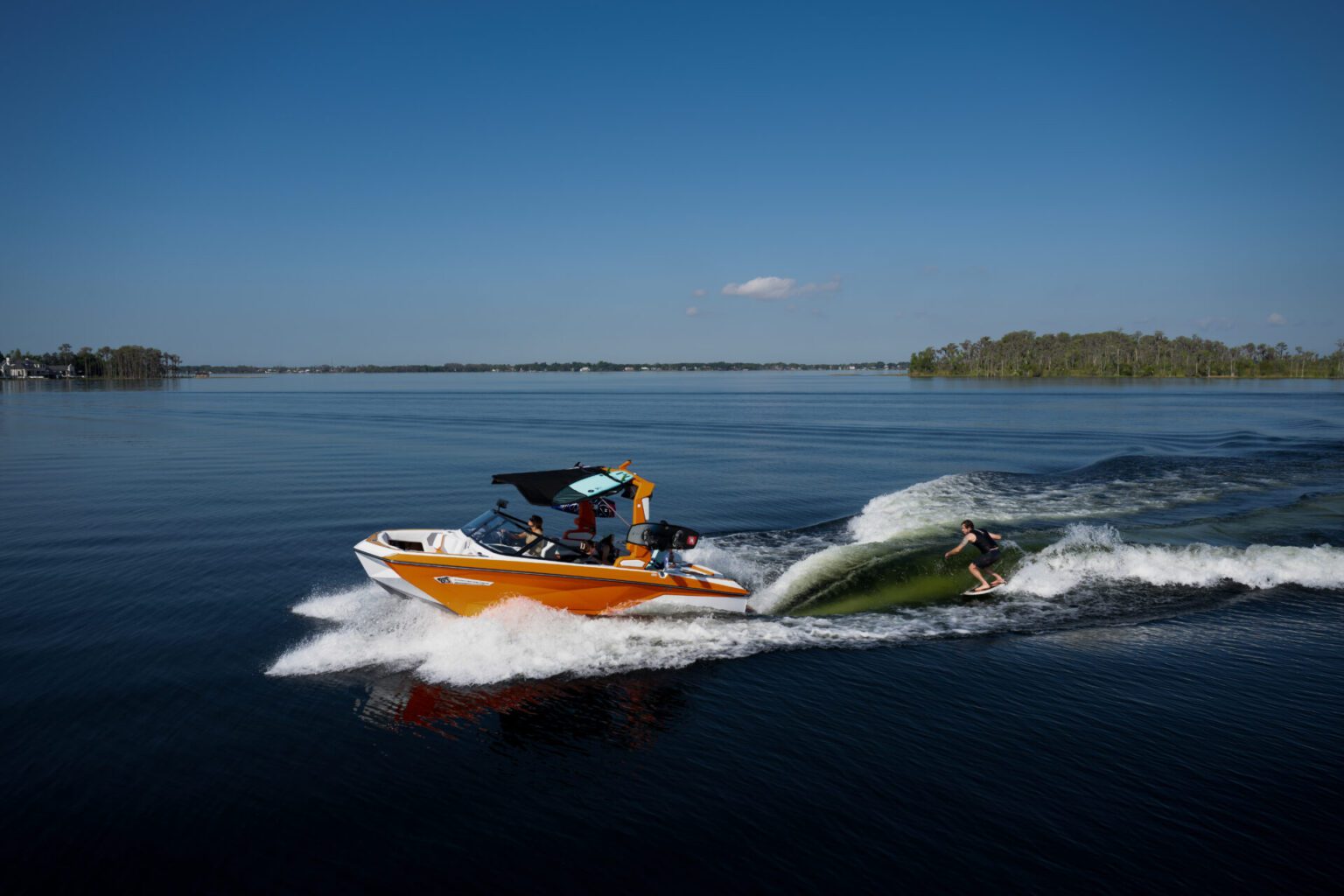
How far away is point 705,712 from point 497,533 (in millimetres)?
5063

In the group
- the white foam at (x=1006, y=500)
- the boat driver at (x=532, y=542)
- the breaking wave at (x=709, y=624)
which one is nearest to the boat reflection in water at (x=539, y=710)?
the breaking wave at (x=709, y=624)

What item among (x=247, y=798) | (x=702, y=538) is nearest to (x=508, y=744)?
(x=247, y=798)

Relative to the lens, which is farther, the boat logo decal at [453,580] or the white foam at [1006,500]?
the white foam at [1006,500]

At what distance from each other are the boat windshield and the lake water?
121cm

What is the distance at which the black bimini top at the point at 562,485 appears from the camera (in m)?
14.3

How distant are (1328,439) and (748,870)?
5508cm

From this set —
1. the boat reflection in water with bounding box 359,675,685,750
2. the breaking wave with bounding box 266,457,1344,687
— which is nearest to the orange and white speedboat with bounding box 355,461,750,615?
the breaking wave with bounding box 266,457,1344,687

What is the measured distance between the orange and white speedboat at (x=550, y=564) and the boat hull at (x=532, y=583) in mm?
15

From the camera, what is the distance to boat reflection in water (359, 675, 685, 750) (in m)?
10.3

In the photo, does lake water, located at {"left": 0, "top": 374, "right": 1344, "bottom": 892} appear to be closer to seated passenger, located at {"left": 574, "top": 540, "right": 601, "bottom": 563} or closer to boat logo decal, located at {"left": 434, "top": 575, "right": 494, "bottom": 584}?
boat logo decal, located at {"left": 434, "top": 575, "right": 494, "bottom": 584}

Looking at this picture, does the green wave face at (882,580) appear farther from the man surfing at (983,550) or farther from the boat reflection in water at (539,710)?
the boat reflection in water at (539,710)

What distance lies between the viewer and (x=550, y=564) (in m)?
13.4

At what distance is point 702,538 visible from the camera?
21.3m

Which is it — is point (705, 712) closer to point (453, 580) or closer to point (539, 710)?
point (539, 710)
